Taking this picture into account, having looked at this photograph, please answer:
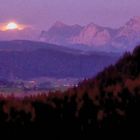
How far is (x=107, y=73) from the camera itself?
12562mm

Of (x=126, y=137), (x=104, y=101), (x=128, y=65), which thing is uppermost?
(x=128, y=65)

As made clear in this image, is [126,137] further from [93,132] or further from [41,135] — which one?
[41,135]

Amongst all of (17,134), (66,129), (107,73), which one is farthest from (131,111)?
(107,73)

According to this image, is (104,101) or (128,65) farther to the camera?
(128,65)

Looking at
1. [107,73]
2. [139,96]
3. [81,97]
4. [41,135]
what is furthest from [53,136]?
[107,73]

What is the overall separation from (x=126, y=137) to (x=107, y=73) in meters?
4.15

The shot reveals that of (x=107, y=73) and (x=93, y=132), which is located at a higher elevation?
(x=107, y=73)

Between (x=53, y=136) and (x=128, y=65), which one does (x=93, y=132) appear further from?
(x=128, y=65)

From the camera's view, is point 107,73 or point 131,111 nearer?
point 131,111

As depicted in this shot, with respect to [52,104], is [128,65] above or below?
above

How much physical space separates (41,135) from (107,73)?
4.41 metres

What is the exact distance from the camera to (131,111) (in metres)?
8.63

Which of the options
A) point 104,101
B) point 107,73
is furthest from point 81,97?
point 107,73

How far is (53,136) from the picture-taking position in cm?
844
